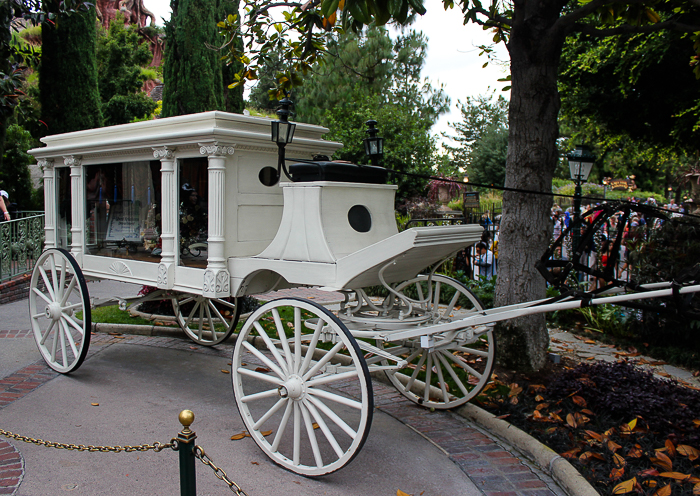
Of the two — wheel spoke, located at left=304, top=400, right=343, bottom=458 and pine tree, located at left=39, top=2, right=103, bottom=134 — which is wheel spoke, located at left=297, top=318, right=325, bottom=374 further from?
pine tree, located at left=39, top=2, right=103, bottom=134

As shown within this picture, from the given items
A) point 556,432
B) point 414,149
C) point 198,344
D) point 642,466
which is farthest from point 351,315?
point 414,149

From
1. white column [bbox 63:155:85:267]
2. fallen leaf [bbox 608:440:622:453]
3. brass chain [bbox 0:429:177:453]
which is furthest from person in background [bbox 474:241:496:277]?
brass chain [bbox 0:429:177:453]

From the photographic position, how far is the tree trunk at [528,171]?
5062 mm

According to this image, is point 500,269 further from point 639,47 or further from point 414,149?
point 414,149

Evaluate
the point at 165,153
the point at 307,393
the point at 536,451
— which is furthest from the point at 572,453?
the point at 165,153

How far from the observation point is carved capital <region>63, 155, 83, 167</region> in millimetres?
5621

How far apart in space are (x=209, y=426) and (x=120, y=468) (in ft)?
2.60

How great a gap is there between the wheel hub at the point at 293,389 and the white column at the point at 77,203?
3.34 meters

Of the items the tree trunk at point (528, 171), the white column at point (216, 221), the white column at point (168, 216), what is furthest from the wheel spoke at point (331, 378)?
the tree trunk at point (528, 171)

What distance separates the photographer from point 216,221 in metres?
4.38

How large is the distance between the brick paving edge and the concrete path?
0.20 ft

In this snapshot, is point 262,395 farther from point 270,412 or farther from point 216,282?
point 216,282

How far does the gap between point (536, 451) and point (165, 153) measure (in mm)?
3788

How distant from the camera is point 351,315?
4.08 metres
